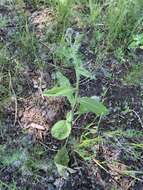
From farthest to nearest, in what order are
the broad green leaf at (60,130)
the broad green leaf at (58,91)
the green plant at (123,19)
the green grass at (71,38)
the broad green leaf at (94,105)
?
the green plant at (123,19) < the green grass at (71,38) < the broad green leaf at (60,130) < the broad green leaf at (94,105) < the broad green leaf at (58,91)

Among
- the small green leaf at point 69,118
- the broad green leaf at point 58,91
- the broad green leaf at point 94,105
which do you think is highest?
the broad green leaf at point 58,91

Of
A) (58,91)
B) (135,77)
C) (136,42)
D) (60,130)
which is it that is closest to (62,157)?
(60,130)

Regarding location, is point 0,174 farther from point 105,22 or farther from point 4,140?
point 105,22

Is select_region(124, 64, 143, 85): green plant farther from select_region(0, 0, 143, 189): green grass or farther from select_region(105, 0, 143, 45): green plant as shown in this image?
select_region(105, 0, 143, 45): green plant

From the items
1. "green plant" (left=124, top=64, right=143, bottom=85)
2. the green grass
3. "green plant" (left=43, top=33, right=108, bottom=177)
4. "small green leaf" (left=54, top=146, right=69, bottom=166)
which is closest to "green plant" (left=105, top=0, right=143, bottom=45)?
the green grass

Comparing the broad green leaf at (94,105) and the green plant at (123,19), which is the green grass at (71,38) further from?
the broad green leaf at (94,105)

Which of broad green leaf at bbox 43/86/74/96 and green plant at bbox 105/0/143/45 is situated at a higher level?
green plant at bbox 105/0/143/45

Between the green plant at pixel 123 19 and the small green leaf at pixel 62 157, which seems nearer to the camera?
the small green leaf at pixel 62 157

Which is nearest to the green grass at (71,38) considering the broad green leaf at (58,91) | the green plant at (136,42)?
the green plant at (136,42)

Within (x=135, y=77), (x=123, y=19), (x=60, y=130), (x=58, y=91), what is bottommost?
(x=60, y=130)

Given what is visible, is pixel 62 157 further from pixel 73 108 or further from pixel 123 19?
pixel 123 19

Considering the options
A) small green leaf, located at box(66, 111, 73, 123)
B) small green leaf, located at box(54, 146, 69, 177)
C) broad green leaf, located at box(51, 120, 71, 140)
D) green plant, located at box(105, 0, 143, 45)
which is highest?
green plant, located at box(105, 0, 143, 45)

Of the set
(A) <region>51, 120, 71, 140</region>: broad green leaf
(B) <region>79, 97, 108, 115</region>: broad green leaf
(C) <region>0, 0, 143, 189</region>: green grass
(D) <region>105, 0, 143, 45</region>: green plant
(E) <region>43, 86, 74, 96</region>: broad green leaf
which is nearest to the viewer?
(E) <region>43, 86, 74, 96</region>: broad green leaf

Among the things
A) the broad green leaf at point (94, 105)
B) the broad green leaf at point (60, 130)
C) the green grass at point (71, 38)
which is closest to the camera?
the broad green leaf at point (94, 105)
